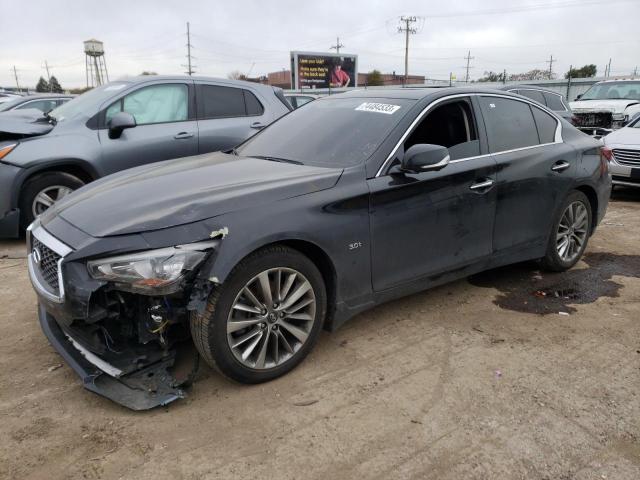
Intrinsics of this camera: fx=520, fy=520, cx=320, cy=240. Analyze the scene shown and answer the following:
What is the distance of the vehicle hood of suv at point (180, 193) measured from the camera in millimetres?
2703

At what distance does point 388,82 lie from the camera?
67.2m

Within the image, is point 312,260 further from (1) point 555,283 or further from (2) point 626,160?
(2) point 626,160

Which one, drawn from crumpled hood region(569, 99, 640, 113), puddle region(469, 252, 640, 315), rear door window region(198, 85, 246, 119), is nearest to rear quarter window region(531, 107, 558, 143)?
puddle region(469, 252, 640, 315)

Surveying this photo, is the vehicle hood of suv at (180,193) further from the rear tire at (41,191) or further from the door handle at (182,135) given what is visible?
the door handle at (182,135)

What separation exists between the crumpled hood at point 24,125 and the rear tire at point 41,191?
47 centimetres

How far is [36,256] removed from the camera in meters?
3.00

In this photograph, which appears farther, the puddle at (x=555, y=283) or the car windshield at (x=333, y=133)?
the puddle at (x=555, y=283)

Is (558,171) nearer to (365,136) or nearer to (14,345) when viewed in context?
(365,136)

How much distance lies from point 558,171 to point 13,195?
5229 millimetres

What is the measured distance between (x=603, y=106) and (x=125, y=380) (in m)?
13.3

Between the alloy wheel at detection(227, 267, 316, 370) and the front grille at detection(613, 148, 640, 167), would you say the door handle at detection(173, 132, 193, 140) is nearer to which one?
the alloy wheel at detection(227, 267, 316, 370)

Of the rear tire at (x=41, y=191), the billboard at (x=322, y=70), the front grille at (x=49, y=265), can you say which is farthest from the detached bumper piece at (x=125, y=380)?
the billboard at (x=322, y=70)

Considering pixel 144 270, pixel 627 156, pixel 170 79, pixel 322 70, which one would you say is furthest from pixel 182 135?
pixel 322 70

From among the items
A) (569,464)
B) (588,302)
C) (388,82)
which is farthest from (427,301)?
(388,82)
